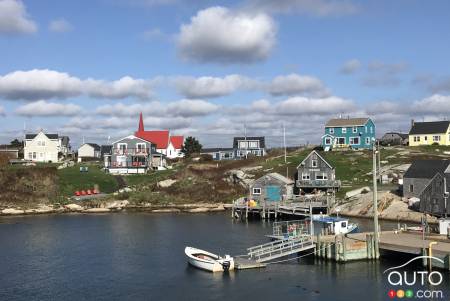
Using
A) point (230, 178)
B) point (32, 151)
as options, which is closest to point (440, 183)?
point (230, 178)

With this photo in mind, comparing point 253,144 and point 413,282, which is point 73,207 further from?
point 413,282

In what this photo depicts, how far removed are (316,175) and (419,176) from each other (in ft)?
62.5

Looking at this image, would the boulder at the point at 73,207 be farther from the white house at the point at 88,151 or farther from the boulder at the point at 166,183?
the white house at the point at 88,151

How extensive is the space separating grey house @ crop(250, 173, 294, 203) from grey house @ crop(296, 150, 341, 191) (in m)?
4.35

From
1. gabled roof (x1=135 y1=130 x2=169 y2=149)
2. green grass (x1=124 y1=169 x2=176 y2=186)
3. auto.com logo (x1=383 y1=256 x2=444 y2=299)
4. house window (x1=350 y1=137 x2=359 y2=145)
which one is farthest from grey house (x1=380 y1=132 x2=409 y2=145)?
auto.com logo (x1=383 y1=256 x2=444 y2=299)

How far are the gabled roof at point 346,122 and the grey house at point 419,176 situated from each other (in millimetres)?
42349

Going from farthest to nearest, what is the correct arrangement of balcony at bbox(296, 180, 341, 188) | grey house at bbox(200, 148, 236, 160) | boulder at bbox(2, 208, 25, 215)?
grey house at bbox(200, 148, 236, 160) → balcony at bbox(296, 180, 341, 188) → boulder at bbox(2, 208, 25, 215)

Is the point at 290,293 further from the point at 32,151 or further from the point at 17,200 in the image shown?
the point at 32,151

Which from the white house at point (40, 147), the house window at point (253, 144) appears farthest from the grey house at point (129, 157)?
the house window at point (253, 144)

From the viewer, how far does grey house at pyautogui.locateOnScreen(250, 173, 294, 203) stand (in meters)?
84.4

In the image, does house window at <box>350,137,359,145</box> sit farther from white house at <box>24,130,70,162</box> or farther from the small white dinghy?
the small white dinghy

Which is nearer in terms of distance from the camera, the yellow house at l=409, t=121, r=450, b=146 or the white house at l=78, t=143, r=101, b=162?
the yellow house at l=409, t=121, r=450, b=146

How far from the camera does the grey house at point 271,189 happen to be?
8444 centimetres

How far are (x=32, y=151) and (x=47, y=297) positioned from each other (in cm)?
9443
